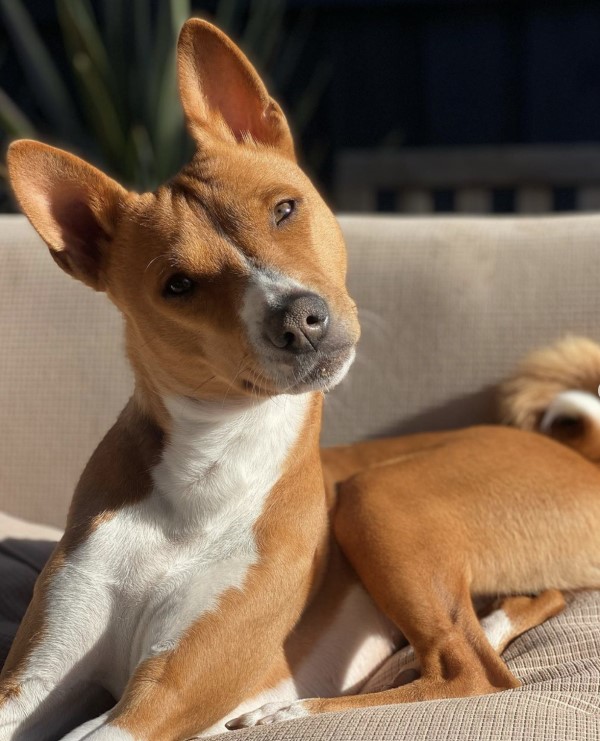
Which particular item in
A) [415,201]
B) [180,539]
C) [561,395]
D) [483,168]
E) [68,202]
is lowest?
[415,201]

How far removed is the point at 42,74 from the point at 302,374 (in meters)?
2.85

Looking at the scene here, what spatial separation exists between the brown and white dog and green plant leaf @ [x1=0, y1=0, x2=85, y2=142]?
236cm

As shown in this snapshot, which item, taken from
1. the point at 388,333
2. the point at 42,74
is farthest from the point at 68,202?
Result: the point at 42,74

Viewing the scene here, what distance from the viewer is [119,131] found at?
12.0ft

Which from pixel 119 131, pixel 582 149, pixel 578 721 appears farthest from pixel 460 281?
pixel 119 131

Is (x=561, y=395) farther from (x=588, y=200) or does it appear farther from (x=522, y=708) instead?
(x=588, y=200)

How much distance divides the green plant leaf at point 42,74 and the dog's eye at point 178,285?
263 centimetres

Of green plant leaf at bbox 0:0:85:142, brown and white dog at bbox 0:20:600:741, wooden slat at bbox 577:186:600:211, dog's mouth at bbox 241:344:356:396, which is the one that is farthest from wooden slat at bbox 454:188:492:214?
dog's mouth at bbox 241:344:356:396

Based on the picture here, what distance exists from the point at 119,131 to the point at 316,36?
1.08 m

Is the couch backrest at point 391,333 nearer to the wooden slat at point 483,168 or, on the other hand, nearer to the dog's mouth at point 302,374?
the dog's mouth at point 302,374

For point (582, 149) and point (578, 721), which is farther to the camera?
point (582, 149)

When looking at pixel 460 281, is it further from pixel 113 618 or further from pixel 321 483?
pixel 113 618

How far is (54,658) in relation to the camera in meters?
1.40

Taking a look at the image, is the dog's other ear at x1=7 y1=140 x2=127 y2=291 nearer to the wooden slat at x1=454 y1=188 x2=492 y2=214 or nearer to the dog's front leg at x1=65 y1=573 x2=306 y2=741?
the dog's front leg at x1=65 y1=573 x2=306 y2=741
